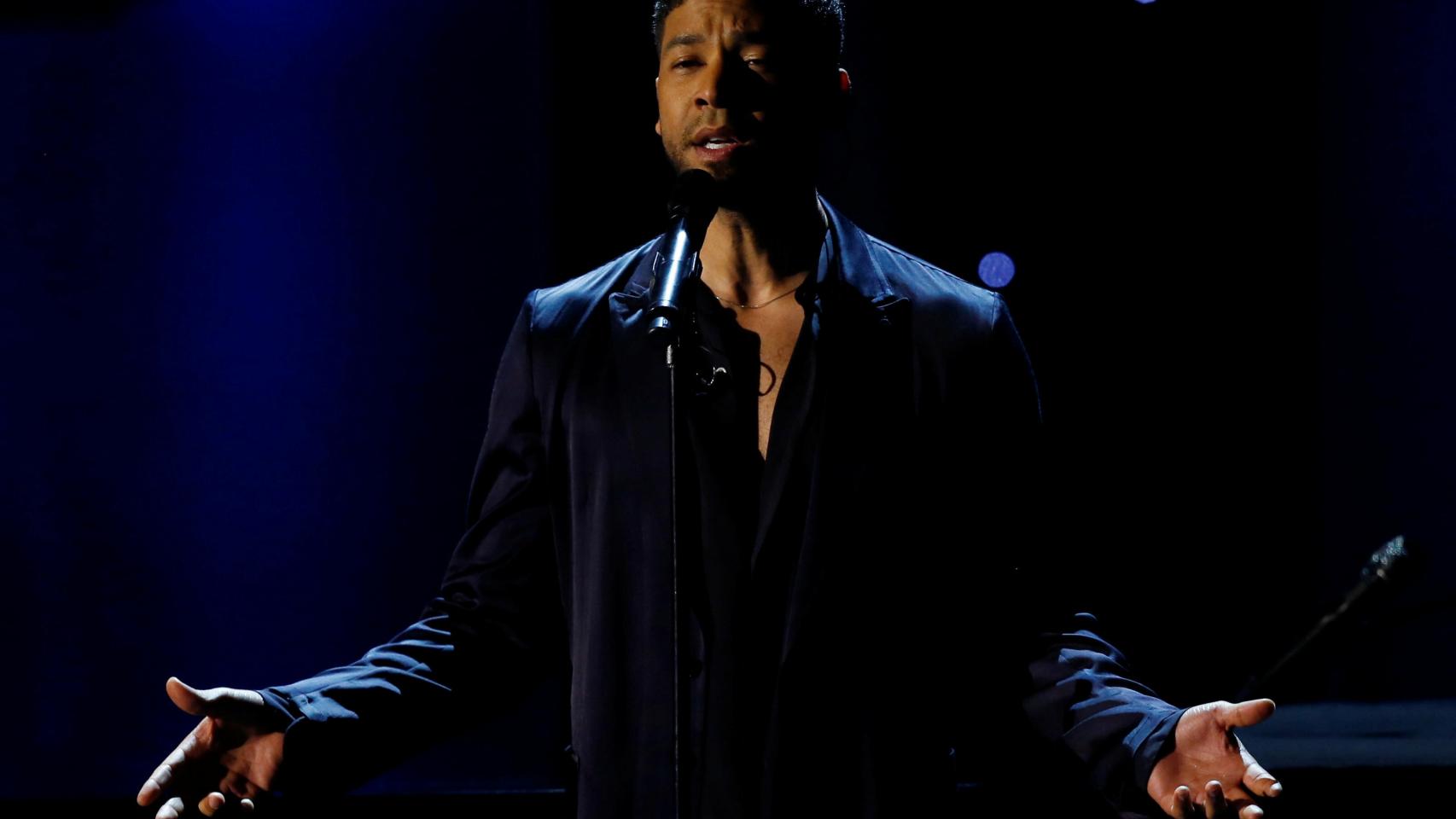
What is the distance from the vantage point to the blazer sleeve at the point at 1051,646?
5.30 feet

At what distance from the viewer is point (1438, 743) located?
305cm

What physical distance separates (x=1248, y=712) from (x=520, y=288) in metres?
2.47

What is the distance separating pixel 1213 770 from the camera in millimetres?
1473

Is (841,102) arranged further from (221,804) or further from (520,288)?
(520,288)

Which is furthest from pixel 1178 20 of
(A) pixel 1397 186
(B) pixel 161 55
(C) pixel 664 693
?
(B) pixel 161 55

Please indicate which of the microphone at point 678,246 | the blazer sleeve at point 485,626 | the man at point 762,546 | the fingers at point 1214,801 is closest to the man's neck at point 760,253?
the man at point 762,546

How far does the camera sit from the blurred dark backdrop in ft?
10.3

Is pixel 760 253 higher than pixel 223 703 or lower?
higher

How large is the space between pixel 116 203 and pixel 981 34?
243 centimetres

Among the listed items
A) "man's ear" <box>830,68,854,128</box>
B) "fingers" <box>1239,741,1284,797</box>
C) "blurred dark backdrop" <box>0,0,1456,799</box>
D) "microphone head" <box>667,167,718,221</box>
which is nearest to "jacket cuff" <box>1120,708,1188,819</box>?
"fingers" <box>1239,741,1284,797</box>

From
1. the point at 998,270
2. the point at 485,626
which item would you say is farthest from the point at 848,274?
the point at 998,270

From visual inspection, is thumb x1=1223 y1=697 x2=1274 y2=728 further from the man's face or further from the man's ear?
the man's ear

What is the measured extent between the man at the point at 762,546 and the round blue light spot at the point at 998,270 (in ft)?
3.83

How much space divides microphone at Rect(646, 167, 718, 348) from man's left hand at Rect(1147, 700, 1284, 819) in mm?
788
